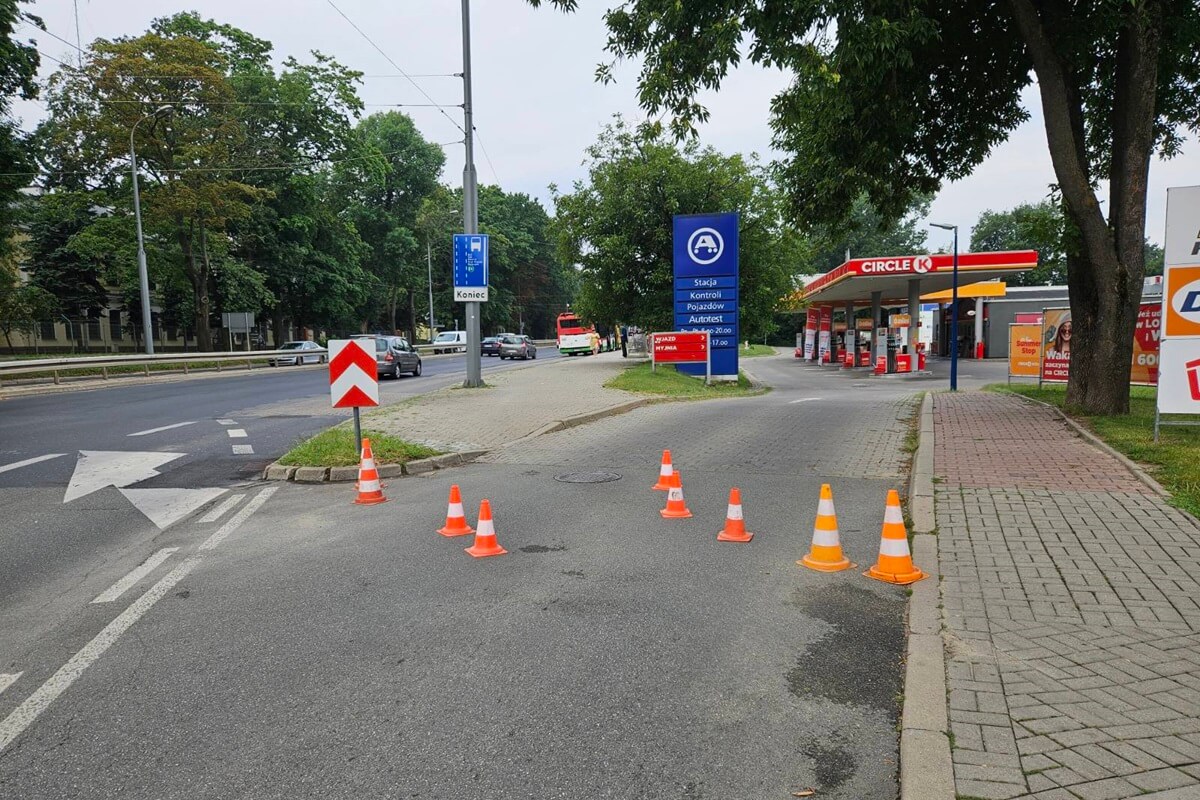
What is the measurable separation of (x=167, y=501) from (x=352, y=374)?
8.23ft

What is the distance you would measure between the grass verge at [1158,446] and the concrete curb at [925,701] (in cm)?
299

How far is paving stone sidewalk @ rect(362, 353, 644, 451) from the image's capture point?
38.3ft

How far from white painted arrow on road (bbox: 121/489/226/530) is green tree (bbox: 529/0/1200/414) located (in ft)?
23.9

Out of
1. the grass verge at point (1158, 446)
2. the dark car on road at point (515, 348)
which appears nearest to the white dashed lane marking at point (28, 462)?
the grass verge at point (1158, 446)

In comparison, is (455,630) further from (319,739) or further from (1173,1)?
(1173,1)

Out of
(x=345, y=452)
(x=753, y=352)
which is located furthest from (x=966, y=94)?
(x=753, y=352)

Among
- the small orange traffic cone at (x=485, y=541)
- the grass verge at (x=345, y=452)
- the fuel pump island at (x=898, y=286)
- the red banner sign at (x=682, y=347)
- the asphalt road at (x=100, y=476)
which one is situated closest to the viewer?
the asphalt road at (x=100, y=476)

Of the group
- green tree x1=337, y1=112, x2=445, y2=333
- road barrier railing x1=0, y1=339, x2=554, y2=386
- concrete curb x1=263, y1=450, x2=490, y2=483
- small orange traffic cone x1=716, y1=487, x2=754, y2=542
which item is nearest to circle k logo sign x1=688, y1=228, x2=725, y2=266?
road barrier railing x1=0, y1=339, x2=554, y2=386

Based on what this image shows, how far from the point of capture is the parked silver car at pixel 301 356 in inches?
1494

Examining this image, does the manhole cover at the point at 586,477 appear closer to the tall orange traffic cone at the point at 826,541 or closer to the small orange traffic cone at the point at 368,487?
the small orange traffic cone at the point at 368,487

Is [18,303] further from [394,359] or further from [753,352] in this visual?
[753,352]

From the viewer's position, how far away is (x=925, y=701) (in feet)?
10.7

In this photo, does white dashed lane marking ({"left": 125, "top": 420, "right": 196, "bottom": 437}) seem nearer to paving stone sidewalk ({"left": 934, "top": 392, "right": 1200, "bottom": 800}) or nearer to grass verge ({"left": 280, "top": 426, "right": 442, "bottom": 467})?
grass verge ({"left": 280, "top": 426, "right": 442, "bottom": 467})

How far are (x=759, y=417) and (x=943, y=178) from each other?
6040 mm
